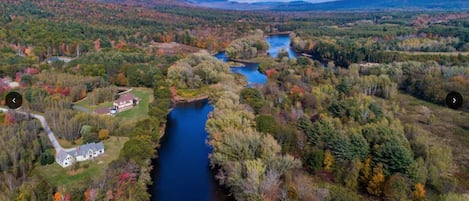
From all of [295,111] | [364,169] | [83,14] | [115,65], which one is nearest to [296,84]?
[295,111]

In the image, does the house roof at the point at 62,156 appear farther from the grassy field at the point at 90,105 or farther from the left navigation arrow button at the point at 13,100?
the left navigation arrow button at the point at 13,100

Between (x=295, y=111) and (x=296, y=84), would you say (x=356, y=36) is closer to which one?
(x=296, y=84)

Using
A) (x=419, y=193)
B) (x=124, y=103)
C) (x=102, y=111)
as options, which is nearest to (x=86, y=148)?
(x=102, y=111)

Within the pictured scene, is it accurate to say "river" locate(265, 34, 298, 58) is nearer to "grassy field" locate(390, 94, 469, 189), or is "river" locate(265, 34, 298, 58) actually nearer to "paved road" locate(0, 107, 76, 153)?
"grassy field" locate(390, 94, 469, 189)

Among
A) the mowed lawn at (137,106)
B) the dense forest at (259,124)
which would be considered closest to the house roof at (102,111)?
the mowed lawn at (137,106)

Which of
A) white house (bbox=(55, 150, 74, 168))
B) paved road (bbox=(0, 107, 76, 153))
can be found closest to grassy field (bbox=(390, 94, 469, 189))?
white house (bbox=(55, 150, 74, 168))

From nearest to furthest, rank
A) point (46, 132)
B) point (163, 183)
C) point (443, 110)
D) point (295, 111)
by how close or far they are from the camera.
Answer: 1. point (163, 183)
2. point (46, 132)
3. point (295, 111)
4. point (443, 110)
